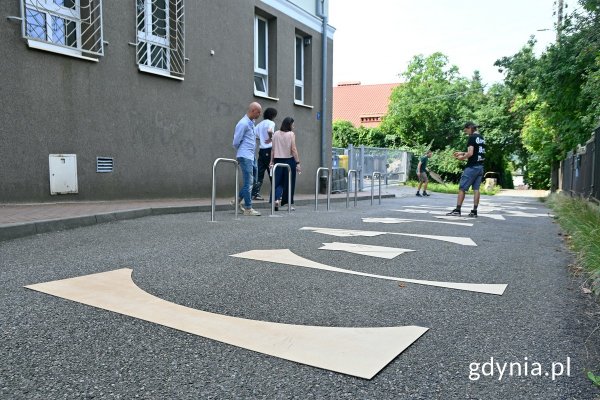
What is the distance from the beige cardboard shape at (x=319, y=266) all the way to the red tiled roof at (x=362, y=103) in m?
48.9

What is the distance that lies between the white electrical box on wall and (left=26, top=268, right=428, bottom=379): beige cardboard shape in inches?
205

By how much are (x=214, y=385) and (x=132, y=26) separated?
8.65 m

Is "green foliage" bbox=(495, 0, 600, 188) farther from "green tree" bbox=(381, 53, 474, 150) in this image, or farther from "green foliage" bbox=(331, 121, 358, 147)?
"green tree" bbox=(381, 53, 474, 150)

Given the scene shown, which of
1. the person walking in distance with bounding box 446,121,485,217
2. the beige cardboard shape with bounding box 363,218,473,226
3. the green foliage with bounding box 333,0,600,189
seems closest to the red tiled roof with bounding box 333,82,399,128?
the green foliage with bounding box 333,0,600,189

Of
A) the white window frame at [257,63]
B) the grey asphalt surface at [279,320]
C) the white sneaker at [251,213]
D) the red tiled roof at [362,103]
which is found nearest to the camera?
the grey asphalt surface at [279,320]

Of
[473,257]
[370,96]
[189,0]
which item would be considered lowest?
[473,257]

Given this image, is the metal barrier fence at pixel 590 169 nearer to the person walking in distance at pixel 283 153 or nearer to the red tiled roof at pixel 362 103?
the person walking in distance at pixel 283 153

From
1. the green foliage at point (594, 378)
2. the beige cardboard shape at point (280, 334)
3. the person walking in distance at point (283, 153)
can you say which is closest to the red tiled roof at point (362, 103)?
the person walking in distance at point (283, 153)

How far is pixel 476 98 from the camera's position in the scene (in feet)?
141

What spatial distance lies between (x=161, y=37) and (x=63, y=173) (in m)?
3.68

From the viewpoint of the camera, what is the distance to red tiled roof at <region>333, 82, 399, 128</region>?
53.2 metres

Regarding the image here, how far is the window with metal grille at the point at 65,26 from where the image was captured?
24.3 feet

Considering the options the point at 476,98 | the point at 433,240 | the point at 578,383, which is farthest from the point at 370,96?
the point at 578,383

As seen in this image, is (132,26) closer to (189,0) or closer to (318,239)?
(189,0)
